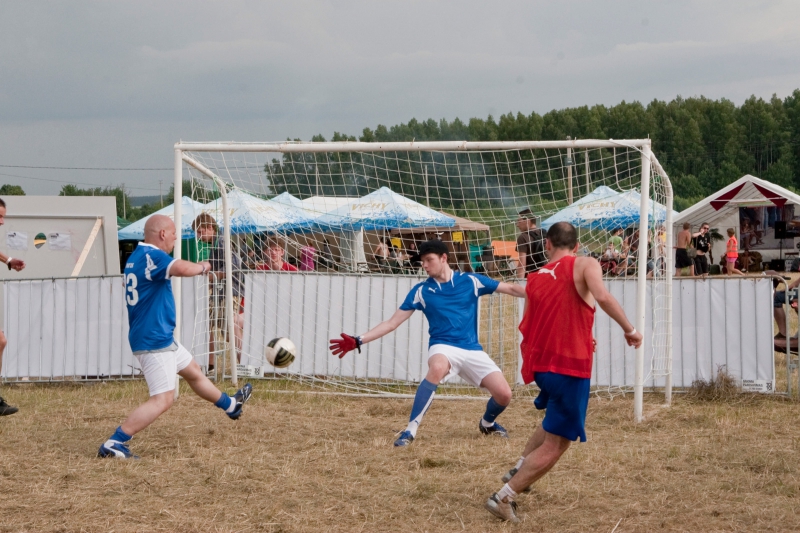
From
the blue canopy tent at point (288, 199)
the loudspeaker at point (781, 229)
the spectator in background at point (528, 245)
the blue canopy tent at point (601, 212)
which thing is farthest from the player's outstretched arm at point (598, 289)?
the loudspeaker at point (781, 229)

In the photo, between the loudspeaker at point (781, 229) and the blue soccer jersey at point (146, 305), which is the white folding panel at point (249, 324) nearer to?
the blue soccer jersey at point (146, 305)

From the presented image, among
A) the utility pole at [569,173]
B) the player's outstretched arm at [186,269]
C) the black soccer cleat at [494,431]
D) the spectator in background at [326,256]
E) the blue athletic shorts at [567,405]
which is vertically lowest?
the black soccer cleat at [494,431]

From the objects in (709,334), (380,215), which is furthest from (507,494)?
(380,215)

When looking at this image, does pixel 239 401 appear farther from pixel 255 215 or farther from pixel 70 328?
pixel 255 215

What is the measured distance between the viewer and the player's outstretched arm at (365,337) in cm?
708

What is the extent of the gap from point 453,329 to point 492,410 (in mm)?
769

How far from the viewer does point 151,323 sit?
22.1ft

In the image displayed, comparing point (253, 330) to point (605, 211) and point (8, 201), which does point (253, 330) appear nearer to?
point (8, 201)

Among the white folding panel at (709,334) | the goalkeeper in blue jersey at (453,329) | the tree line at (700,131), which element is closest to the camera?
the goalkeeper in blue jersey at (453,329)

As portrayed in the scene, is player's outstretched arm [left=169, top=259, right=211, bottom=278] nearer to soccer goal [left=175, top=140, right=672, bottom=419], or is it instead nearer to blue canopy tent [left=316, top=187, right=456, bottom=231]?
soccer goal [left=175, top=140, right=672, bottom=419]

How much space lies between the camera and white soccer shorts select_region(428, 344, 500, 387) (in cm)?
730

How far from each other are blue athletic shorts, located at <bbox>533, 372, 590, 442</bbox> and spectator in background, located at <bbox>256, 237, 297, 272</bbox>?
282 inches

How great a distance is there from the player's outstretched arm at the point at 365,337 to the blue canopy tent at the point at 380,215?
5751 mm

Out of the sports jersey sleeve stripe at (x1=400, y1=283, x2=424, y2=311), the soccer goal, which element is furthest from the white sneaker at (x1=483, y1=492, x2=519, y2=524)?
the soccer goal
